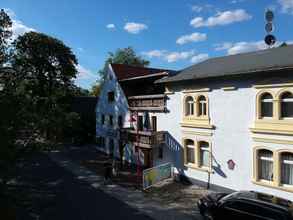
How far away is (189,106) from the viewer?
21.8 metres

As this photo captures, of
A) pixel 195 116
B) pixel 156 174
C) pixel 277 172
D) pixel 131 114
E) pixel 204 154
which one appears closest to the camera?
pixel 277 172

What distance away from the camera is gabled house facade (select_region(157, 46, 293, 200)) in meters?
16.1

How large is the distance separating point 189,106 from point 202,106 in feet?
4.06

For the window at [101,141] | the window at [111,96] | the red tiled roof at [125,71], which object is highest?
the red tiled roof at [125,71]

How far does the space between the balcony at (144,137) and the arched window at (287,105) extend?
32.1 ft

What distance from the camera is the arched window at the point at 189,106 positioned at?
21.6 m

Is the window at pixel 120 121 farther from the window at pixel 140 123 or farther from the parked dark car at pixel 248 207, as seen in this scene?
the parked dark car at pixel 248 207

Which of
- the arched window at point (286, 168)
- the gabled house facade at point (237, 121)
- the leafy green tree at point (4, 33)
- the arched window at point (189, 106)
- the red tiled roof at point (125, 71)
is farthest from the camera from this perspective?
the red tiled roof at point (125, 71)

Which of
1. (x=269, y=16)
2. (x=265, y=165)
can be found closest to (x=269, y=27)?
(x=269, y=16)

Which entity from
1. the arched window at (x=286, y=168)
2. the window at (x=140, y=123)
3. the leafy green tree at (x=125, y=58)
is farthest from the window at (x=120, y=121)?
the leafy green tree at (x=125, y=58)

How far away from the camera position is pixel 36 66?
4459cm

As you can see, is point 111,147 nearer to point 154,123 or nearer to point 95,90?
point 154,123

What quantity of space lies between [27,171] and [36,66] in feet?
72.7

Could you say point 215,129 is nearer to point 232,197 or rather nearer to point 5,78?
point 232,197
